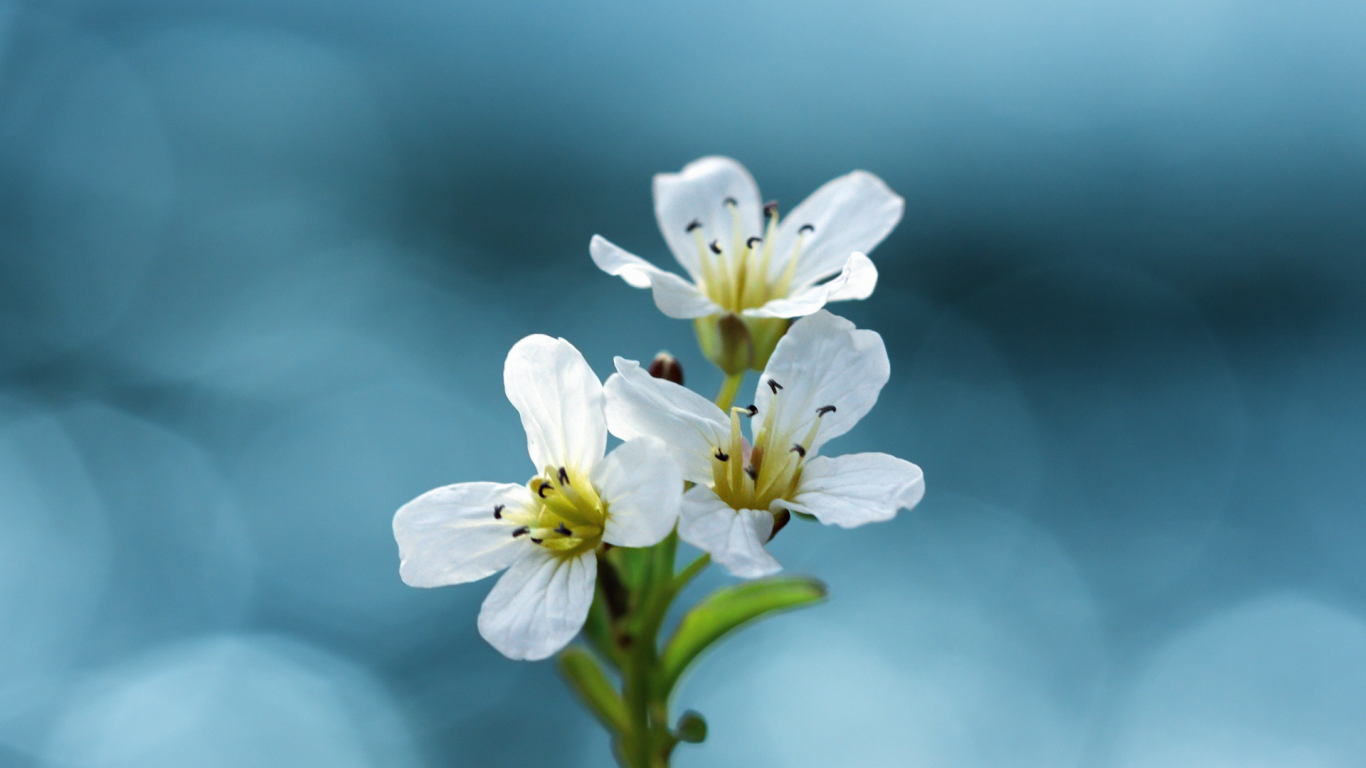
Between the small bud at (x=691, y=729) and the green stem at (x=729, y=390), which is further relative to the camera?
the green stem at (x=729, y=390)

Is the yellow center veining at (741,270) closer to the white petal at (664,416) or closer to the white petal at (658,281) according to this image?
the white petal at (658,281)

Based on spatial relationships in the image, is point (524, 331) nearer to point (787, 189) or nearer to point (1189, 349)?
point (787, 189)

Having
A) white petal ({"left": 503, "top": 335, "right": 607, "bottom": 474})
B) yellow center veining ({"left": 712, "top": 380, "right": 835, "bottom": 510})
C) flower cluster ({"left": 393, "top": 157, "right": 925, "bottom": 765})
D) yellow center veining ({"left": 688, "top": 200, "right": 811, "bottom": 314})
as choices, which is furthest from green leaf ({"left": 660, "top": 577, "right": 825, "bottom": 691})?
yellow center veining ({"left": 688, "top": 200, "right": 811, "bottom": 314})

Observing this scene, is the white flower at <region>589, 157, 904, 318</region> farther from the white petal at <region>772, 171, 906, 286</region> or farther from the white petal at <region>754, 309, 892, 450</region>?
the white petal at <region>754, 309, 892, 450</region>

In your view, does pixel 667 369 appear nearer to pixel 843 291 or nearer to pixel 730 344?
pixel 730 344

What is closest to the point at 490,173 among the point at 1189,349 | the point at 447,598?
the point at 447,598

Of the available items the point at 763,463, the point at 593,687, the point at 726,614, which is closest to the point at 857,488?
the point at 763,463

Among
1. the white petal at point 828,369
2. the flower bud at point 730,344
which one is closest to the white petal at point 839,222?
the flower bud at point 730,344
